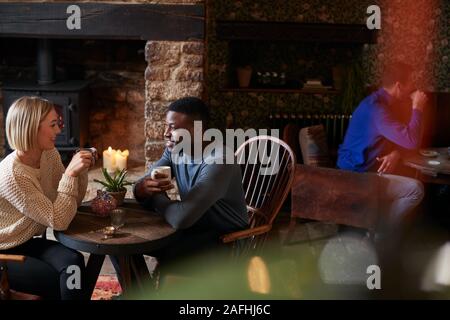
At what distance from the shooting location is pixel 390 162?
12.5 ft

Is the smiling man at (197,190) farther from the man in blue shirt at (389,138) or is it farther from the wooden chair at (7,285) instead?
the man in blue shirt at (389,138)

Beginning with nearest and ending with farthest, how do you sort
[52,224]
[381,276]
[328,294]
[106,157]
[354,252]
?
[52,224]
[328,294]
[381,276]
[354,252]
[106,157]

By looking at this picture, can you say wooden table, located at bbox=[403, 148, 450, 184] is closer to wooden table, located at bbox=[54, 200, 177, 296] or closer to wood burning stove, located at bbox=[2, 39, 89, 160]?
wooden table, located at bbox=[54, 200, 177, 296]

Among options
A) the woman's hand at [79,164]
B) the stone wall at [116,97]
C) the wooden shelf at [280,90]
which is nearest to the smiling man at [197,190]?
the woman's hand at [79,164]

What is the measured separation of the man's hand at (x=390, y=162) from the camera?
12.5 ft

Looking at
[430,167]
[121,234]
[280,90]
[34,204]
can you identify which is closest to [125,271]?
[121,234]

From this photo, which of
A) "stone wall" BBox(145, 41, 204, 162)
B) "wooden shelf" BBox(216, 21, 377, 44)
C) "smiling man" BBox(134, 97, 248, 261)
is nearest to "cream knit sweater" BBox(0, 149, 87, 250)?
"smiling man" BBox(134, 97, 248, 261)

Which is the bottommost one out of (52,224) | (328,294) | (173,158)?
(328,294)

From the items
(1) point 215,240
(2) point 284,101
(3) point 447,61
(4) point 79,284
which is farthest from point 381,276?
(3) point 447,61

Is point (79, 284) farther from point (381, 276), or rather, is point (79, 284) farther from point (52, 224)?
point (381, 276)

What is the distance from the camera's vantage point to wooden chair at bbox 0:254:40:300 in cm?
218

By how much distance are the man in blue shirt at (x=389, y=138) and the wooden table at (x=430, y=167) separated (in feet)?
0.25

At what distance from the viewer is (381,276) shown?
348 cm

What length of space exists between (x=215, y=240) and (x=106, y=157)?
2.32 metres
